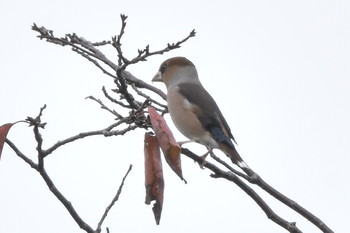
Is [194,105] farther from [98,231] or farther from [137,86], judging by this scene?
[98,231]

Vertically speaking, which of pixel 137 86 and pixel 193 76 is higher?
pixel 193 76

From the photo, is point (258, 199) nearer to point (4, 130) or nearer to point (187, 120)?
point (4, 130)

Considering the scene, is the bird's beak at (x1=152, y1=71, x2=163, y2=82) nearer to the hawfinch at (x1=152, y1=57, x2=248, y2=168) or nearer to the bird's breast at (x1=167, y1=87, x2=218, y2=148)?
Answer: the hawfinch at (x1=152, y1=57, x2=248, y2=168)

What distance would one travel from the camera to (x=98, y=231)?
9.20 ft

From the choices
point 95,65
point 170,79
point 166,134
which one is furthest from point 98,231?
point 170,79

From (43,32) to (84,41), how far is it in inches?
21.5

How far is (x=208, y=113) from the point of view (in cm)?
580

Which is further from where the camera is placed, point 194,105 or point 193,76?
point 193,76

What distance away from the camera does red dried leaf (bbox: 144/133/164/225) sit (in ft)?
8.75

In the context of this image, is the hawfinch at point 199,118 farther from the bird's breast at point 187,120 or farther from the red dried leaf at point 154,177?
the red dried leaf at point 154,177

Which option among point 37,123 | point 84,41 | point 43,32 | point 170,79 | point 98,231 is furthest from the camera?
point 170,79

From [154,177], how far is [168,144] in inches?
6.8

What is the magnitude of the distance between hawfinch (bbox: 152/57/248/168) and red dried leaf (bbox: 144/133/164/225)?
236cm

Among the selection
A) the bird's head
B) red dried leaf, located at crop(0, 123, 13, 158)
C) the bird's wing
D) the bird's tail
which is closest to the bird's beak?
the bird's head
